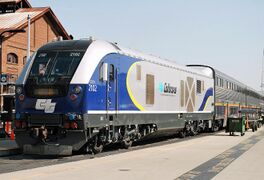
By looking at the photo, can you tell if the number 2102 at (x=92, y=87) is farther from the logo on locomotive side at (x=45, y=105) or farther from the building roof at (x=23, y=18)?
the building roof at (x=23, y=18)

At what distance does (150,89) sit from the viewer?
797 inches

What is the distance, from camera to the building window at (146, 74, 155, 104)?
65.4 feet

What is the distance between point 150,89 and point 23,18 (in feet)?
98.2

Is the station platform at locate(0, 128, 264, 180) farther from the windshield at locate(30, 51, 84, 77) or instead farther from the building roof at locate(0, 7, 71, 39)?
the building roof at locate(0, 7, 71, 39)

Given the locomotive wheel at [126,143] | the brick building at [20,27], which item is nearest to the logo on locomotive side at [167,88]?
the locomotive wheel at [126,143]

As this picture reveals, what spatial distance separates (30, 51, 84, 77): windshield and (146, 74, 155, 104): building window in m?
5.03

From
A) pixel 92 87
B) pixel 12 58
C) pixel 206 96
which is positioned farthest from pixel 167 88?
pixel 12 58

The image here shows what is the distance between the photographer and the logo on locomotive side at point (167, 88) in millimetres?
21625

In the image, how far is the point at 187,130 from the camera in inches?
1043

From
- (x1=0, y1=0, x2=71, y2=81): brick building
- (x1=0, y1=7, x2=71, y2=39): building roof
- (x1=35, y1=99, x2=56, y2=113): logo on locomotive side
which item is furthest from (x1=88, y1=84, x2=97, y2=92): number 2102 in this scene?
(x1=0, y1=7, x2=71, y2=39): building roof

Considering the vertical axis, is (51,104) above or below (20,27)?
below

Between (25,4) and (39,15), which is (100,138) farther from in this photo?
(25,4)

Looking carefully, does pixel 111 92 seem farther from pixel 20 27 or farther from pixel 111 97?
pixel 20 27

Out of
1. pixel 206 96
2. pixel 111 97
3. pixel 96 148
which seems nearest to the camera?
pixel 96 148
